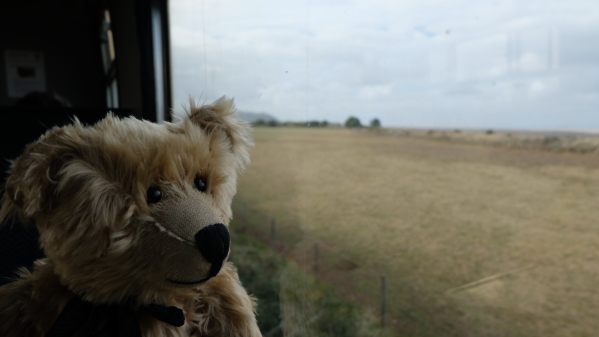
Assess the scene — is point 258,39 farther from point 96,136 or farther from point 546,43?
point 96,136

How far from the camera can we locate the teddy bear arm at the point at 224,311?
835 mm

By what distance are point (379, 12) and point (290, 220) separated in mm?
824

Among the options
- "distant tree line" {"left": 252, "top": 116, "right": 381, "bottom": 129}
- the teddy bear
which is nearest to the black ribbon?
the teddy bear

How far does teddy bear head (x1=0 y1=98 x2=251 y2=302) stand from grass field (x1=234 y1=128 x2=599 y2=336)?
0.32 metres

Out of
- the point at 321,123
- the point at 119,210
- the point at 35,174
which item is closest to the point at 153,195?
the point at 119,210

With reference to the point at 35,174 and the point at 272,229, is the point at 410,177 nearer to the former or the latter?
the point at 272,229

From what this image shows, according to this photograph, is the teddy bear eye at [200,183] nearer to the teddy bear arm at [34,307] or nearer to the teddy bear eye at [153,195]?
the teddy bear eye at [153,195]

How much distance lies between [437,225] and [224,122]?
868 mm

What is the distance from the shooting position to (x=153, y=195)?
718 millimetres

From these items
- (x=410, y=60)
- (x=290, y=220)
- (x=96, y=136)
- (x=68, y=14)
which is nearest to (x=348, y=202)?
(x=290, y=220)

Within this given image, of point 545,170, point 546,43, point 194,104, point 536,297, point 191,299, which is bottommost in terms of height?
point 536,297

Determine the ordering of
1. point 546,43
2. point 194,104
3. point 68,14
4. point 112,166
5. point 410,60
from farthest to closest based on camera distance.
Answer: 1. point 68,14
2. point 410,60
3. point 546,43
4. point 194,104
5. point 112,166

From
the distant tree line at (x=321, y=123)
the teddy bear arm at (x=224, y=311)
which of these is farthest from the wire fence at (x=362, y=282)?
the teddy bear arm at (x=224, y=311)

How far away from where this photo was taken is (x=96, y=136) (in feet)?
2.46
